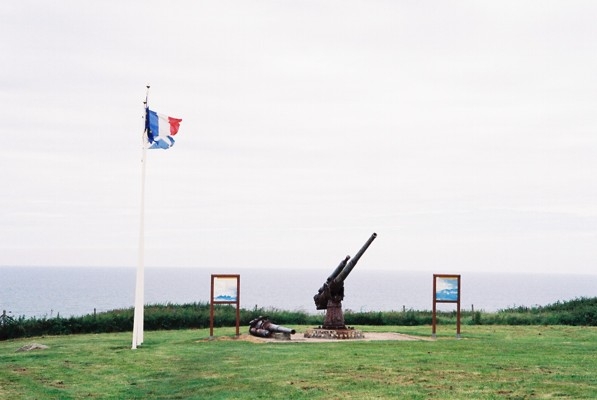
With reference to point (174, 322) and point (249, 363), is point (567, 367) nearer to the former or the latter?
point (249, 363)

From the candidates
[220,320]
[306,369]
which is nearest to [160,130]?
[306,369]

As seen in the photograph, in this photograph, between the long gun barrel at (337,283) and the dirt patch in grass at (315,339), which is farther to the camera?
the long gun barrel at (337,283)

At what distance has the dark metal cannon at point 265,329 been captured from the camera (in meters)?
26.0

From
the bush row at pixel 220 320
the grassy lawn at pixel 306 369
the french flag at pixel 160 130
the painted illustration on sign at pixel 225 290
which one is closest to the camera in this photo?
the grassy lawn at pixel 306 369

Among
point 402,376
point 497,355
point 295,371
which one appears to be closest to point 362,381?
point 402,376

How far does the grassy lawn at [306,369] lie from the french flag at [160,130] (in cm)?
646

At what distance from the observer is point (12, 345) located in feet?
89.1

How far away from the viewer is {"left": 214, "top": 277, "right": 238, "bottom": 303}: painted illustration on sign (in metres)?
26.3

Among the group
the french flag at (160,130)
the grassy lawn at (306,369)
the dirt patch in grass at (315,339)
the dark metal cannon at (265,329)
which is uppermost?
the french flag at (160,130)

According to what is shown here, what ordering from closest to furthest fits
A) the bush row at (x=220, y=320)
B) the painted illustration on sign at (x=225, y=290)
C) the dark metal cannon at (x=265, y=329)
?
1. the dark metal cannon at (x=265, y=329)
2. the painted illustration on sign at (x=225, y=290)
3. the bush row at (x=220, y=320)

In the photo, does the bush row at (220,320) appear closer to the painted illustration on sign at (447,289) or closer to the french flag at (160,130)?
the painted illustration on sign at (447,289)

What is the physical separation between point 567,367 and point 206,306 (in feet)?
87.8

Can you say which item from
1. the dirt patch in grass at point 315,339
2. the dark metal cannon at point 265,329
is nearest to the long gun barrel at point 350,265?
the dirt patch in grass at point 315,339

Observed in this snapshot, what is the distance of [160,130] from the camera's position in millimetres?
25094
